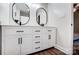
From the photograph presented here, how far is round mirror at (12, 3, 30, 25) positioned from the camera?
169 cm

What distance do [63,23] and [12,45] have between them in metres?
1.03

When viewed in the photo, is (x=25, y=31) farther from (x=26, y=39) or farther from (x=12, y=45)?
(x=12, y=45)

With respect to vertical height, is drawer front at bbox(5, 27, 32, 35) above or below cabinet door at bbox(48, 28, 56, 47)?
above

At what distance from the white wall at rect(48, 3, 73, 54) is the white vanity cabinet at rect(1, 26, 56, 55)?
0.40 feet

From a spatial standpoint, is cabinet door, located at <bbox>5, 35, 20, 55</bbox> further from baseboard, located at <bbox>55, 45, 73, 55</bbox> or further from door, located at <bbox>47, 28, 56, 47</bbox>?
baseboard, located at <bbox>55, 45, 73, 55</bbox>

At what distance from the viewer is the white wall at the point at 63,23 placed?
1552 mm

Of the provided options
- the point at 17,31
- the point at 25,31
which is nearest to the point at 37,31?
the point at 25,31

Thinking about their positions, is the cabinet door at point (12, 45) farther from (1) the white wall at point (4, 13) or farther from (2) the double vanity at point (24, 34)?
(1) the white wall at point (4, 13)

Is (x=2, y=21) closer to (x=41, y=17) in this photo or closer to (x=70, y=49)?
(x=41, y=17)

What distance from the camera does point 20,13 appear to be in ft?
5.59

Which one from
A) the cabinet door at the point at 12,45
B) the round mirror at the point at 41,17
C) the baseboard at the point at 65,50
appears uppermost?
the round mirror at the point at 41,17

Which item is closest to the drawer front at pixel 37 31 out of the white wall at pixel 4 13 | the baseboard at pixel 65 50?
the baseboard at pixel 65 50

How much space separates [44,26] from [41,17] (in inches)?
8.3

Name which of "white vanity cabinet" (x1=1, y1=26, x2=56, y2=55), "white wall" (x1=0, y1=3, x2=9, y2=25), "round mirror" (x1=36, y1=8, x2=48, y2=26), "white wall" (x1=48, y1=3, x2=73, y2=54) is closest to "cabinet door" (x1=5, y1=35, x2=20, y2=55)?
"white vanity cabinet" (x1=1, y1=26, x2=56, y2=55)
